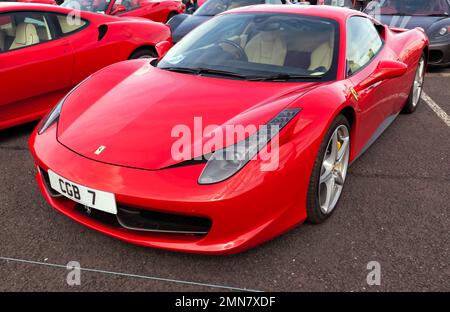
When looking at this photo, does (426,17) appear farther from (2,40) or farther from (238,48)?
(2,40)

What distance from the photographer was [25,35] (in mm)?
4145

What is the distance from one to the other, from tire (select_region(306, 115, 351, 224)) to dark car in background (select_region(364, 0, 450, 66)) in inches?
167

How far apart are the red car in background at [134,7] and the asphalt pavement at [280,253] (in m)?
4.22

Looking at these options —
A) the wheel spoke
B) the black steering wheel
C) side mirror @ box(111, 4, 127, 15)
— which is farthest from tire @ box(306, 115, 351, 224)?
side mirror @ box(111, 4, 127, 15)

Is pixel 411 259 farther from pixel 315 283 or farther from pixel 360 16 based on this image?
pixel 360 16

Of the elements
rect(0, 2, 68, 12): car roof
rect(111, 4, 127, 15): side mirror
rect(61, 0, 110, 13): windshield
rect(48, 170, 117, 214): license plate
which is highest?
rect(0, 2, 68, 12): car roof

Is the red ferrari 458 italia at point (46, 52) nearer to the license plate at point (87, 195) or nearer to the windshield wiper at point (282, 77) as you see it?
the license plate at point (87, 195)

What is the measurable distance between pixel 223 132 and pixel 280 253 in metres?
0.73

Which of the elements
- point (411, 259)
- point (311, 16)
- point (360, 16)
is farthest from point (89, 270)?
point (360, 16)

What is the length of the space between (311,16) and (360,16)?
654mm

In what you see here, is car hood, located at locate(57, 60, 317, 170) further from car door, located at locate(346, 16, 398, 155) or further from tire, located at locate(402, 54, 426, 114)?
tire, located at locate(402, 54, 426, 114)

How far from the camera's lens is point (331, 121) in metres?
2.46

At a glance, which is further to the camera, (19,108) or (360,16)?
(19,108)

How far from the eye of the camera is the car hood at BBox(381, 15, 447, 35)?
6.47m
